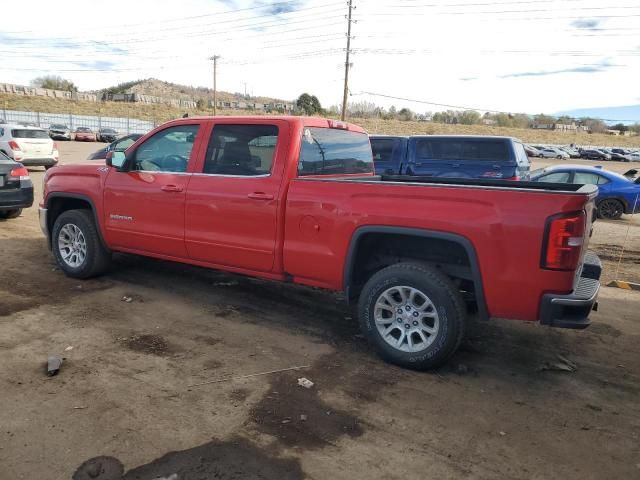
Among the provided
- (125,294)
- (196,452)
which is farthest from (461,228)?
(125,294)

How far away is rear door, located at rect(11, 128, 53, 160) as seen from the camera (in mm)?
17422

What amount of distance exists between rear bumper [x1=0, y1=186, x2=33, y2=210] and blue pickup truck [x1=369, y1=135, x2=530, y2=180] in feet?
21.7

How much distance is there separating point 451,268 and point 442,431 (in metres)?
1.25

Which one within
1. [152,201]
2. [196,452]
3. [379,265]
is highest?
[152,201]

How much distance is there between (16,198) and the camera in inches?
337

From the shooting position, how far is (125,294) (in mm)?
5398

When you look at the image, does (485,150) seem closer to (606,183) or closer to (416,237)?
(606,183)

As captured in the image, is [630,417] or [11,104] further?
[11,104]

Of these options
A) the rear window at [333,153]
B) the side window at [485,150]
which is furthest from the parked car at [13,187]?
the side window at [485,150]

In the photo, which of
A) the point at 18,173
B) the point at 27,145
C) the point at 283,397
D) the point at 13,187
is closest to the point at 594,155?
the point at 27,145

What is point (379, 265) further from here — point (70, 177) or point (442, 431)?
point (70, 177)

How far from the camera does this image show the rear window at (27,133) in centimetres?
1759

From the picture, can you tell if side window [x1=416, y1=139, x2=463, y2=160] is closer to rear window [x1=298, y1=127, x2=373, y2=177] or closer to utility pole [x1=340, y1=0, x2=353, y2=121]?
rear window [x1=298, y1=127, x2=373, y2=177]

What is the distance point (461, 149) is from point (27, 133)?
15.6m
